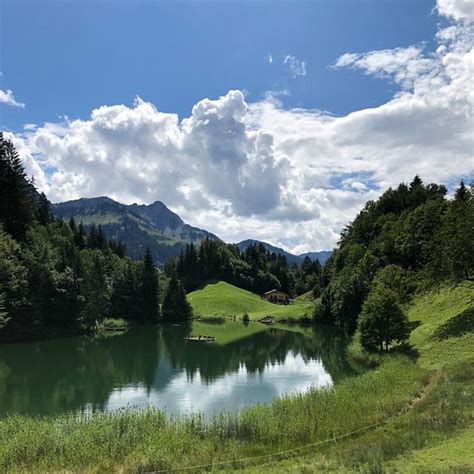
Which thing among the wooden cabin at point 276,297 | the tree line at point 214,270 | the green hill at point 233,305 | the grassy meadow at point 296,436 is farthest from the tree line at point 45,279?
the wooden cabin at point 276,297

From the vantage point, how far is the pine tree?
120294 millimetres

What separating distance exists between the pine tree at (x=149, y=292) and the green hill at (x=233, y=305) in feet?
75.9

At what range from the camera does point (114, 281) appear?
11544 cm

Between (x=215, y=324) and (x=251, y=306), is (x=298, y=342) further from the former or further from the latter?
(x=251, y=306)

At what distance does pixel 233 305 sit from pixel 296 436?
128 meters

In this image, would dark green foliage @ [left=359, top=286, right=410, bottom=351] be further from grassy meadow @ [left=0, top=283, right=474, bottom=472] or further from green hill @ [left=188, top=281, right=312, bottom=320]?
green hill @ [left=188, top=281, right=312, bottom=320]

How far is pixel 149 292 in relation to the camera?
4744 inches

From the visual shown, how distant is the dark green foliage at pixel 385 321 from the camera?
4781cm

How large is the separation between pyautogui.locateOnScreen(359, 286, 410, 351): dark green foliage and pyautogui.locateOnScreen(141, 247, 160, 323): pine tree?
78944 millimetres

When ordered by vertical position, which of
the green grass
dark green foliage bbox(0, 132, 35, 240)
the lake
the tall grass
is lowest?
the lake

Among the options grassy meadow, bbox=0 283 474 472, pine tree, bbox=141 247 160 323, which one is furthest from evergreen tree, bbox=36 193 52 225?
grassy meadow, bbox=0 283 474 472

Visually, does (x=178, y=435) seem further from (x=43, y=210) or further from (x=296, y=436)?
(x=43, y=210)

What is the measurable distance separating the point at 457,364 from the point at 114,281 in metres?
93.0

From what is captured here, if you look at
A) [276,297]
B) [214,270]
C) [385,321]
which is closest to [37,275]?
[385,321]
